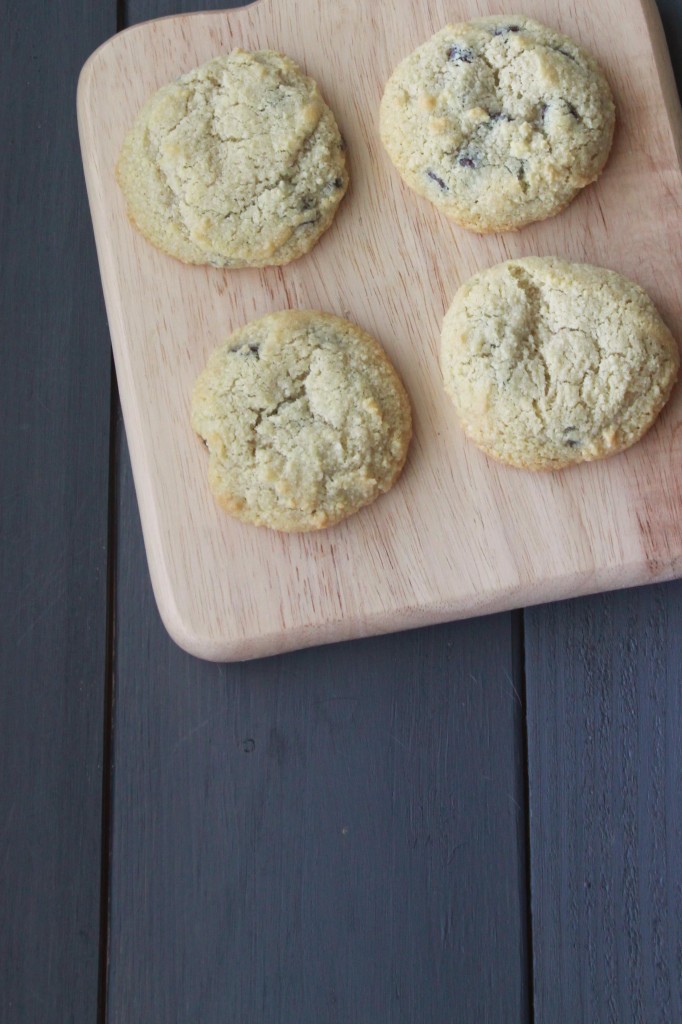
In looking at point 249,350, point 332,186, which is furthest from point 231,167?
point 249,350

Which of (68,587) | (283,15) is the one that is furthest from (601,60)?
(68,587)

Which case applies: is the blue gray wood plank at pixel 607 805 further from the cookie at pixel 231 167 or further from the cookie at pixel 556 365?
the cookie at pixel 231 167

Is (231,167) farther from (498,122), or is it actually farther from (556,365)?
(556,365)

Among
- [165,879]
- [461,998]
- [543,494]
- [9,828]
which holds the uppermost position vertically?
[543,494]

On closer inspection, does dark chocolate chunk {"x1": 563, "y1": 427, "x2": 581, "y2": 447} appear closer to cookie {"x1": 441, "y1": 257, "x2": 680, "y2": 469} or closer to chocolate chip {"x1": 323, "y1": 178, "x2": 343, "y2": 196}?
cookie {"x1": 441, "y1": 257, "x2": 680, "y2": 469}

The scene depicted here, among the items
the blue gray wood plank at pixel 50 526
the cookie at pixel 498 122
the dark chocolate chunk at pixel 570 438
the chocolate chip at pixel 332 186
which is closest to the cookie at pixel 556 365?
the dark chocolate chunk at pixel 570 438

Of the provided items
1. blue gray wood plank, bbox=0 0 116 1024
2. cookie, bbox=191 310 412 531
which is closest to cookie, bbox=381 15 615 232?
cookie, bbox=191 310 412 531

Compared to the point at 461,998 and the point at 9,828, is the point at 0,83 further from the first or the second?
the point at 461,998
